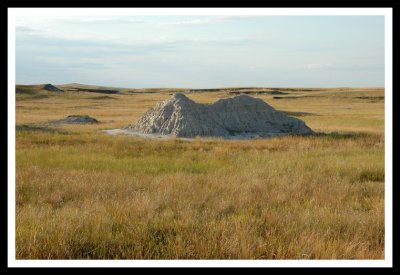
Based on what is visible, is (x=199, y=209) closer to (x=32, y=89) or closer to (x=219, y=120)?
(x=219, y=120)

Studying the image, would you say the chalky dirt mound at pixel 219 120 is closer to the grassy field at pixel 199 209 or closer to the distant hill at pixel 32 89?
the grassy field at pixel 199 209

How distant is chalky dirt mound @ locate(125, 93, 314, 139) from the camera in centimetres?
3011

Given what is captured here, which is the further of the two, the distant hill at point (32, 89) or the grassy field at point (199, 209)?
the distant hill at point (32, 89)

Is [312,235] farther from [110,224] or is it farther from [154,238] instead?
[110,224]

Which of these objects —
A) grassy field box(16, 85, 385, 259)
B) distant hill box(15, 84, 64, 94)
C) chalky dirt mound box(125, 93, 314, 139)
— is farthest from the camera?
distant hill box(15, 84, 64, 94)

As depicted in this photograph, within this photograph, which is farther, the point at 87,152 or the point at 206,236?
the point at 87,152

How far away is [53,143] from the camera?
75.7ft

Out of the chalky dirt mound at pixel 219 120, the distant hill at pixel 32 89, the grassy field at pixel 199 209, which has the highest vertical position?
the distant hill at pixel 32 89

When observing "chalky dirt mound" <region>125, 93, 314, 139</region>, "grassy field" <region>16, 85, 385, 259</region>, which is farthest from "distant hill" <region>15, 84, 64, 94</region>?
"grassy field" <region>16, 85, 385, 259</region>

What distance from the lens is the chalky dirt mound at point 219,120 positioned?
30.1m

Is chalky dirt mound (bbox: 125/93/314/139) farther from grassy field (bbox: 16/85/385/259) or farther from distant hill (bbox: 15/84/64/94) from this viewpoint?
distant hill (bbox: 15/84/64/94)

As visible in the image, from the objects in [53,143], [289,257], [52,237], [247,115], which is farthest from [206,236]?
[247,115]

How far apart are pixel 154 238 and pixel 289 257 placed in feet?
6.58

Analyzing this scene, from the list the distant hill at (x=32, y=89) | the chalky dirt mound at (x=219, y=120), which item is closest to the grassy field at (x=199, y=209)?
the chalky dirt mound at (x=219, y=120)
